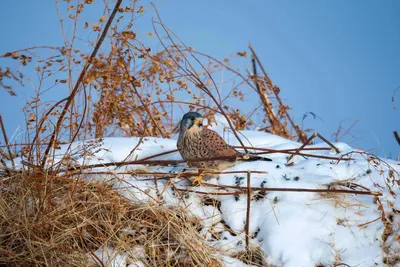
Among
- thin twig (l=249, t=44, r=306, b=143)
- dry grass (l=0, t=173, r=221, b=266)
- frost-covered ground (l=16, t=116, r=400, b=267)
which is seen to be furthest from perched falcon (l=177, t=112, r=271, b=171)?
thin twig (l=249, t=44, r=306, b=143)

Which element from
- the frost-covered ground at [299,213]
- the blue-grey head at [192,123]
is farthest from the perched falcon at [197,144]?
the frost-covered ground at [299,213]

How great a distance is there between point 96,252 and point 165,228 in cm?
42

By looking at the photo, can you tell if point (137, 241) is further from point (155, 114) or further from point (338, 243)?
point (155, 114)

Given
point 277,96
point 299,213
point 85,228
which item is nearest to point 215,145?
point 299,213

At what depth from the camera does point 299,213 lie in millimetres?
3059

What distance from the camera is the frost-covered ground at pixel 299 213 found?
115 inches

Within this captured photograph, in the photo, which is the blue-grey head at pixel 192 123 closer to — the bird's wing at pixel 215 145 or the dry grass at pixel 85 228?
the bird's wing at pixel 215 145

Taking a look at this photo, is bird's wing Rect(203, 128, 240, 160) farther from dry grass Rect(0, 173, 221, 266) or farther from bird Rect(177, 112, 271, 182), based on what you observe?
dry grass Rect(0, 173, 221, 266)

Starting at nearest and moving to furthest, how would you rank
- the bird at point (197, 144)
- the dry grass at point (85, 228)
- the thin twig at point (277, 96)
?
1. the dry grass at point (85, 228)
2. the bird at point (197, 144)
3. the thin twig at point (277, 96)

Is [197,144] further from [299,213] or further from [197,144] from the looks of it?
[299,213]

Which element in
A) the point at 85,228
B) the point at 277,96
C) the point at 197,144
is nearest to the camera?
the point at 85,228

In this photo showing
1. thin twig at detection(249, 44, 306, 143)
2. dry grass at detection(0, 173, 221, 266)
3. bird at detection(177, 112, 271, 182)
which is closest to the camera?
dry grass at detection(0, 173, 221, 266)

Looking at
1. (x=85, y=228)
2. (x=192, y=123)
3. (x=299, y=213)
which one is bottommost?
(x=299, y=213)

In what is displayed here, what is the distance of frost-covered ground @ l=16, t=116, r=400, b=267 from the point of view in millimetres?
2922
